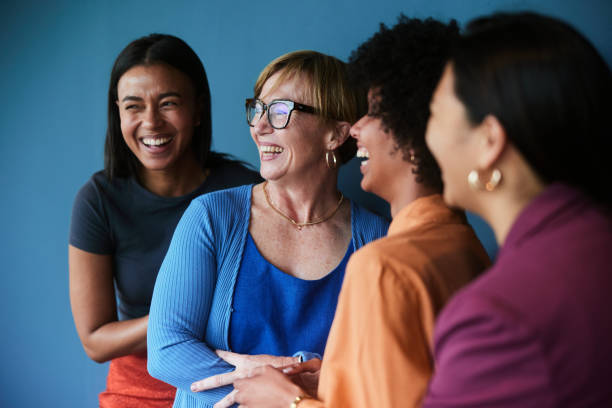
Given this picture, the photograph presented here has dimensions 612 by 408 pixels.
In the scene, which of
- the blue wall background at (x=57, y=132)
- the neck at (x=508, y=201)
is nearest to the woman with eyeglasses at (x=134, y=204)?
the blue wall background at (x=57, y=132)

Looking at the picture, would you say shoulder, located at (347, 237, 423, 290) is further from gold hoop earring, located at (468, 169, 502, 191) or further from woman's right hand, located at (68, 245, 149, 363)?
woman's right hand, located at (68, 245, 149, 363)

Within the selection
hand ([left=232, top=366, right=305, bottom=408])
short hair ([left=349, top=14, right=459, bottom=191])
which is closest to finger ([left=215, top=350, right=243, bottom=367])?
hand ([left=232, top=366, right=305, bottom=408])

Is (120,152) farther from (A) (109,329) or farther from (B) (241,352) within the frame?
(B) (241,352)

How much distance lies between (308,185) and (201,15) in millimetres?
1172

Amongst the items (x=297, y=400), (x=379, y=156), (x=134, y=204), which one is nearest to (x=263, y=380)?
(x=297, y=400)

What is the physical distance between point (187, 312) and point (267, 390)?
0.41 m

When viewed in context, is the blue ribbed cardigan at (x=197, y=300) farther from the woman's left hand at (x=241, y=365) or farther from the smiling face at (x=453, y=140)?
the smiling face at (x=453, y=140)

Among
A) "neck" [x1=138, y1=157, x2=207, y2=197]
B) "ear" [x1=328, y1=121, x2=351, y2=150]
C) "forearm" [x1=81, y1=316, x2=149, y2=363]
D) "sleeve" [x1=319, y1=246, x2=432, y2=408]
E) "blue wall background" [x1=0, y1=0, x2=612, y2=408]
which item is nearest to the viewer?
"sleeve" [x1=319, y1=246, x2=432, y2=408]

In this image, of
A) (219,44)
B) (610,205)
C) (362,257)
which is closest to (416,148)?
(362,257)

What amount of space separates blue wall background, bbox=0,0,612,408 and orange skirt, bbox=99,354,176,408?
94cm

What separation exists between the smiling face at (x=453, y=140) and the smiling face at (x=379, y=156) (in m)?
0.32

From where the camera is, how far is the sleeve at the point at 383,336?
39.8 inches

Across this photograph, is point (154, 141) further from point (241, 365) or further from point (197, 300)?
point (241, 365)

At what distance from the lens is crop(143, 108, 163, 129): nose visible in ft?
6.80
